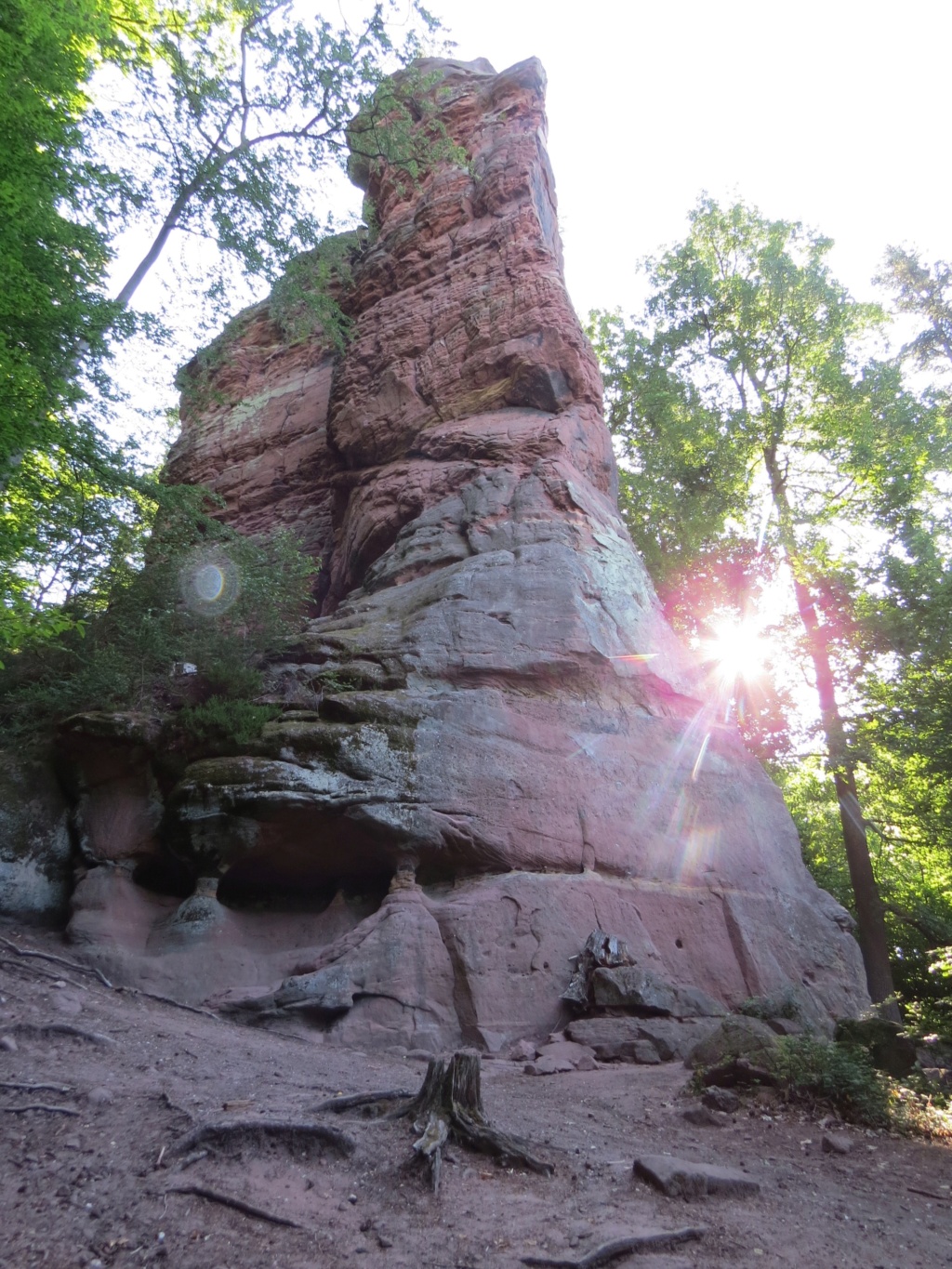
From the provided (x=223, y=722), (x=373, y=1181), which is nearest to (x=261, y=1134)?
(x=373, y=1181)

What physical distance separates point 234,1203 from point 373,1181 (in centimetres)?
84

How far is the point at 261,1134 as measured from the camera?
459 cm

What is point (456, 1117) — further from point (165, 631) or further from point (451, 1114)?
point (165, 631)

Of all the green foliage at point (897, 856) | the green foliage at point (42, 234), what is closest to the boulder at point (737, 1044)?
the green foliage at point (42, 234)

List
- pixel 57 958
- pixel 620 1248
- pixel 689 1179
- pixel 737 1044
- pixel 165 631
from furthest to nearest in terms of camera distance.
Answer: pixel 165 631 < pixel 57 958 < pixel 737 1044 < pixel 689 1179 < pixel 620 1248

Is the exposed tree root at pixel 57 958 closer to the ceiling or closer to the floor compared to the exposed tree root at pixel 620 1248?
closer to the ceiling

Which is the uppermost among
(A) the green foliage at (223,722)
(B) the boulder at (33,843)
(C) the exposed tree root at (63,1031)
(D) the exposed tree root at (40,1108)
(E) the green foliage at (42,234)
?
(E) the green foliage at (42,234)

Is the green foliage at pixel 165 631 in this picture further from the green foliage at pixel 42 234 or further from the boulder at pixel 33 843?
the green foliage at pixel 42 234

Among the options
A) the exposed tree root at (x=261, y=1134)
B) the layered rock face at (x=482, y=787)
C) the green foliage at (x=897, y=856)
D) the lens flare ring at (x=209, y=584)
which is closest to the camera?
the exposed tree root at (x=261, y=1134)

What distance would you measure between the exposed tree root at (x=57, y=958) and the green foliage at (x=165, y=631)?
324cm

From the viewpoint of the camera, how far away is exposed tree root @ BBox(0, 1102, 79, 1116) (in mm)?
4613

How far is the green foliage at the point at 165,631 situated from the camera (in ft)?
37.2

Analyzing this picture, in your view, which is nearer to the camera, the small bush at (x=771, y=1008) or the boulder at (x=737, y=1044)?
the boulder at (x=737, y=1044)

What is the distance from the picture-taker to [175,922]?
32.3 feet
